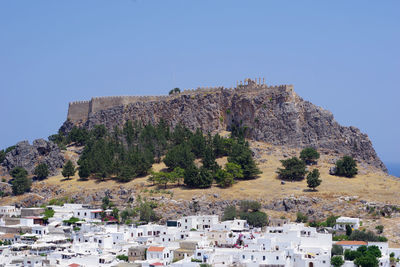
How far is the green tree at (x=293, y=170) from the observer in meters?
73.2

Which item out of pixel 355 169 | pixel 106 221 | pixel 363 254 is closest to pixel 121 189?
pixel 106 221

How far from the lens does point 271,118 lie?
8356cm

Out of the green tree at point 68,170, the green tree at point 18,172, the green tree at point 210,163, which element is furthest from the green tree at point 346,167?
the green tree at point 18,172

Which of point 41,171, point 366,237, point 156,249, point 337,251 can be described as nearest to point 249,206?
point 366,237

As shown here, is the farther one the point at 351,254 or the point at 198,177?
the point at 198,177

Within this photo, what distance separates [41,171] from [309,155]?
30.1 meters

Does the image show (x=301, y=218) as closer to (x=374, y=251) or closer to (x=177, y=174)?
(x=374, y=251)

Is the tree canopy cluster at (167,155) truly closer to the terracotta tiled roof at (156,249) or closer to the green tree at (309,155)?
the green tree at (309,155)

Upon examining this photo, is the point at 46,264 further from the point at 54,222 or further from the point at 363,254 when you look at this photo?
the point at 363,254

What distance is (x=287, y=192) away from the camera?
69.9 metres

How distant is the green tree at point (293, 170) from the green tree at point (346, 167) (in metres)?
3.57

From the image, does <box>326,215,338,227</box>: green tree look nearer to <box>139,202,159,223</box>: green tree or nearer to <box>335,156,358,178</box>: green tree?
<box>335,156,358,178</box>: green tree

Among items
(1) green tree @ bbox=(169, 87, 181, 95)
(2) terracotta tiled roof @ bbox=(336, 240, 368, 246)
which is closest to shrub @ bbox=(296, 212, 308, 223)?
(2) terracotta tiled roof @ bbox=(336, 240, 368, 246)

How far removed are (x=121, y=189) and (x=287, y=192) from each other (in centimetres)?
1705
